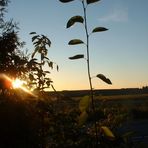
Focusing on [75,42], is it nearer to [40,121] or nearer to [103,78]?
[103,78]

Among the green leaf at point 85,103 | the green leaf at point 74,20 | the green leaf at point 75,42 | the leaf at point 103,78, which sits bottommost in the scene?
the green leaf at point 85,103

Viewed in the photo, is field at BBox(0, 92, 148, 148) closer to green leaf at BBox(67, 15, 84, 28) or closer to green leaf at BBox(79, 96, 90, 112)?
green leaf at BBox(79, 96, 90, 112)

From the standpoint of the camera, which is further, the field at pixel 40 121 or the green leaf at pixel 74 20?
the field at pixel 40 121

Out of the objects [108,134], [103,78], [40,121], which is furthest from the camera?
[40,121]

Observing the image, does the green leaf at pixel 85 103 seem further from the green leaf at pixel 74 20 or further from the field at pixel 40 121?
the field at pixel 40 121

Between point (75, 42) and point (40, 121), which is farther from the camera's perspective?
point (40, 121)

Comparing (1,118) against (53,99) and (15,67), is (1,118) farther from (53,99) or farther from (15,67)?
(15,67)

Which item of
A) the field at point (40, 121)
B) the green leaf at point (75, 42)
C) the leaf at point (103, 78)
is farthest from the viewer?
the field at point (40, 121)

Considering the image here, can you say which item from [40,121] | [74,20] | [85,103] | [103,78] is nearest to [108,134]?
[85,103]

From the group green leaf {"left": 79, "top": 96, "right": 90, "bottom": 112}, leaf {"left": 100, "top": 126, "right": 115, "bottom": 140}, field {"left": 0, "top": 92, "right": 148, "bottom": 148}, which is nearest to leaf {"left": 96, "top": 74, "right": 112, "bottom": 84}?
green leaf {"left": 79, "top": 96, "right": 90, "bottom": 112}

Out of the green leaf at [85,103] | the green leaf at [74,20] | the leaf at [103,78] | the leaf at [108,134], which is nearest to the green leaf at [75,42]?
the green leaf at [74,20]

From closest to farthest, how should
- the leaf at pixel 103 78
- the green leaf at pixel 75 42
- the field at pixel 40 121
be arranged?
1. the leaf at pixel 103 78
2. the green leaf at pixel 75 42
3. the field at pixel 40 121

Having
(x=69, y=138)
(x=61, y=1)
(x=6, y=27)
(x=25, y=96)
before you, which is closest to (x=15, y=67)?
(x=25, y=96)

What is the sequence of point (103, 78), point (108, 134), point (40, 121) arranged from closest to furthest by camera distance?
point (103, 78) < point (108, 134) < point (40, 121)
